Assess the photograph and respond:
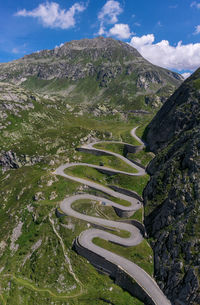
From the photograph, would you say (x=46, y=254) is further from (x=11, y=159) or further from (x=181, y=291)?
(x=11, y=159)

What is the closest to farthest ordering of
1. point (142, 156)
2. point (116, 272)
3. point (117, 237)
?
1. point (116, 272)
2. point (117, 237)
3. point (142, 156)

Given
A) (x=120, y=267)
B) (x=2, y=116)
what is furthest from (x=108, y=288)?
(x=2, y=116)

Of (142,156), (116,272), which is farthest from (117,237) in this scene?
(142,156)

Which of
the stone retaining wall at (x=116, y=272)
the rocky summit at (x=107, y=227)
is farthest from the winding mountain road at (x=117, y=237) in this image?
the stone retaining wall at (x=116, y=272)

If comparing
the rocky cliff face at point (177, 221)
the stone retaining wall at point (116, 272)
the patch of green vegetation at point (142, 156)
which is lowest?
the stone retaining wall at point (116, 272)

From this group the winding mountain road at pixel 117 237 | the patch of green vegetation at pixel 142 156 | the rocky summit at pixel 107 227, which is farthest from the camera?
the patch of green vegetation at pixel 142 156

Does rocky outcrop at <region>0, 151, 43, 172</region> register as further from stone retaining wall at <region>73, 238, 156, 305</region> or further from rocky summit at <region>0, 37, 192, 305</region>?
stone retaining wall at <region>73, 238, 156, 305</region>

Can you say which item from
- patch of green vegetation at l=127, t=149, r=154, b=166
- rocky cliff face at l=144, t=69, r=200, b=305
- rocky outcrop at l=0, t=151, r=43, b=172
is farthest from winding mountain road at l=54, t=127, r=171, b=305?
rocky outcrop at l=0, t=151, r=43, b=172

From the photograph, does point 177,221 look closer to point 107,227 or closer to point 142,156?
point 107,227

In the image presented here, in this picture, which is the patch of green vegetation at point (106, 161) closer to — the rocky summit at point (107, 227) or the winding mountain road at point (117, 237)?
the rocky summit at point (107, 227)
